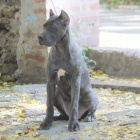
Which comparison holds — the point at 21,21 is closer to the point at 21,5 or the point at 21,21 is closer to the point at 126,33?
the point at 21,5

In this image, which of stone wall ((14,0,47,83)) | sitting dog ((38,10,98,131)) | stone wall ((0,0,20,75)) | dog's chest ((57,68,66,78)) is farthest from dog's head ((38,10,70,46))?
stone wall ((0,0,20,75))

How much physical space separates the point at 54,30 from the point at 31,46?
10.7 feet

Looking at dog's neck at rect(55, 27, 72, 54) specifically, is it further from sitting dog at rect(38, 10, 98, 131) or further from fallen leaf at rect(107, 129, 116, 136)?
fallen leaf at rect(107, 129, 116, 136)

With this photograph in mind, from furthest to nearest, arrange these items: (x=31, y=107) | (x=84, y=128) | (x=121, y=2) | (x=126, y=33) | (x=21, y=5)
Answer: (x=121, y=2)
(x=126, y=33)
(x=21, y=5)
(x=31, y=107)
(x=84, y=128)

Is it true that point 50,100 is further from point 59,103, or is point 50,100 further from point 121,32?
point 121,32

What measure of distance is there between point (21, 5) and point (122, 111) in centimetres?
315

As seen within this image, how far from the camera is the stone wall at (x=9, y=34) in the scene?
9.31m

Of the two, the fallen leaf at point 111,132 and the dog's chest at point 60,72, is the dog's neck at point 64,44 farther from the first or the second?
the fallen leaf at point 111,132

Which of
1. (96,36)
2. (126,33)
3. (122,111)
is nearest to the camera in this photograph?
(122,111)

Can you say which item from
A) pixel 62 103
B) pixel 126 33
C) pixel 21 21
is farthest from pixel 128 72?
pixel 126 33

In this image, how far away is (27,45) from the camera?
354 inches

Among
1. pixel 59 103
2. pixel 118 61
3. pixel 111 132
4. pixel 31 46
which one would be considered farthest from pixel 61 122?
pixel 118 61

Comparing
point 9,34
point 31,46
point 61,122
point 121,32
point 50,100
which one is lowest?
point 121,32

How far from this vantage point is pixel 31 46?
352 inches
